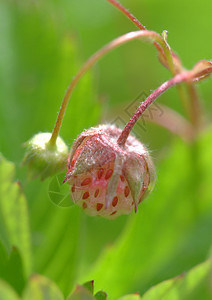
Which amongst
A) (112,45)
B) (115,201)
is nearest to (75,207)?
(115,201)

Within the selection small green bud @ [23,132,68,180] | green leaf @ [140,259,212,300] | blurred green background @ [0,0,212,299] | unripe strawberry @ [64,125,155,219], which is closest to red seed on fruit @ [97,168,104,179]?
unripe strawberry @ [64,125,155,219]

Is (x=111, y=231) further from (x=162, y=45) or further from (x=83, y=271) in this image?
(x=162, y=45)

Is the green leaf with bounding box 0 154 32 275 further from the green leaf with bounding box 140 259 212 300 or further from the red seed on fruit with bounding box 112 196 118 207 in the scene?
the green leaf with bounding box 140 259 212 300

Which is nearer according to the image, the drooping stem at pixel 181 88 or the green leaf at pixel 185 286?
the green leaf at pixel 185 286

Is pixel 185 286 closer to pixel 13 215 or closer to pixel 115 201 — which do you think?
pixel 115 201

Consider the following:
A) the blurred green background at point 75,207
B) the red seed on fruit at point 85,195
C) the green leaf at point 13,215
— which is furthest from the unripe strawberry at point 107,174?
the blurred green background at point 75,207

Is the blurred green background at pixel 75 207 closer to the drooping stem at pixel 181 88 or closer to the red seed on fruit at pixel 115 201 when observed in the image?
the drooping stem at pixel 181 88
